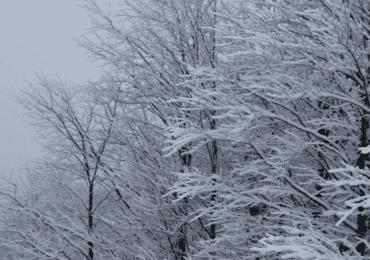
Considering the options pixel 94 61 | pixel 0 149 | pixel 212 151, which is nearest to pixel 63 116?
pixel 94 61

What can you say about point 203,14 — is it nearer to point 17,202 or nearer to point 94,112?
point 94,112

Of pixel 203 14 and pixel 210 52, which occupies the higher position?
pixel 203 14

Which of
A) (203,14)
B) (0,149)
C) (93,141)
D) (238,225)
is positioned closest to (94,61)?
(93,141)

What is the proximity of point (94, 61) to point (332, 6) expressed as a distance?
4.34 m

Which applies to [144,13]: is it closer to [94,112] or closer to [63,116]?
[94,112]

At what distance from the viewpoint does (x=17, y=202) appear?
614 centimetres

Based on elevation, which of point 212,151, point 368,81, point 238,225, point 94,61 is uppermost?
point 94,61

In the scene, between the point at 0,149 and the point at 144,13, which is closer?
the point at 144,13

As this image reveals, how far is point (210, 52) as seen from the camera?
5352 mm

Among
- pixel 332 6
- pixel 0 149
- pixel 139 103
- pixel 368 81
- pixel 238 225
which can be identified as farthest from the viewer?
pixel 0 149

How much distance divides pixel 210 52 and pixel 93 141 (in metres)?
2.73

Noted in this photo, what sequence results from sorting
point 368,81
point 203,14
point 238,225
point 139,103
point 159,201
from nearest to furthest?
point 368,81 < point 238,225 < point 159,201 < point 203,14 < point 139,103

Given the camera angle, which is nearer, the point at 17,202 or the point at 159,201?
the point at 159,201

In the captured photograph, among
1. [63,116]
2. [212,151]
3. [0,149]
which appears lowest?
[0,149]
